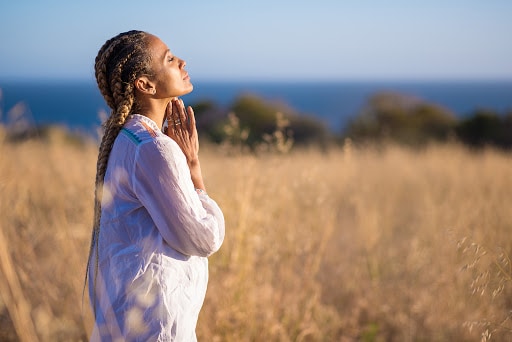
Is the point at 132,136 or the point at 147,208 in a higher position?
the point at 132,136

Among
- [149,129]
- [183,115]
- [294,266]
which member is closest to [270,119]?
[294,266]

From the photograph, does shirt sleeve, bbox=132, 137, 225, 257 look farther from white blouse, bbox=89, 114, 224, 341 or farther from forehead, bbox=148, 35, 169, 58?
forehead, bbox=148, 35, 169, 58

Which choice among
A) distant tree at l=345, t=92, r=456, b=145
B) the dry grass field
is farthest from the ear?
distant tree at l=345, t=92, r=456, b=145

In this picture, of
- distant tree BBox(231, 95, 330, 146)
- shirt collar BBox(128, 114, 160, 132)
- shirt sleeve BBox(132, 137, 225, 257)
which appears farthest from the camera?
distant tree BBox(231, 95, 330, 146)

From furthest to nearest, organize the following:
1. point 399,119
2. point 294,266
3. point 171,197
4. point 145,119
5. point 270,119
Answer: point 270,119 < point 399,119 < point 294,266 < point 145,119 < point 171,197

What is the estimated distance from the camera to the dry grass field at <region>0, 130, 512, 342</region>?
2.78 meters

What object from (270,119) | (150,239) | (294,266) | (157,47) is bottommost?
(270,119)

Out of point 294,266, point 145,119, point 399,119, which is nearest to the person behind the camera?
point 145,119

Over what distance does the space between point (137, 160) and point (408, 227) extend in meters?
4.64

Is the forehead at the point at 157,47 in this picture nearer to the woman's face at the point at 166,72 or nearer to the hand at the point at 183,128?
the woman's face at the point at 166,72

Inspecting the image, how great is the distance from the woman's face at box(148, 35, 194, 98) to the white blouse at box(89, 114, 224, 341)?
116 mm

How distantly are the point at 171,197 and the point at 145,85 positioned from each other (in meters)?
0.40

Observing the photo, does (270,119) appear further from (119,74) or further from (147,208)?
(147,208)

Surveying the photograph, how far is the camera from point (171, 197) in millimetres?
1441
